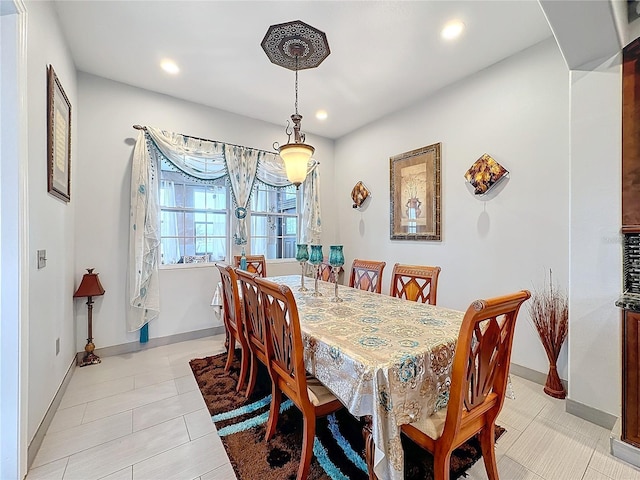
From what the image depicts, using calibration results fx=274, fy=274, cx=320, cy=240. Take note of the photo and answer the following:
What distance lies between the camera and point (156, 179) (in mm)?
3230

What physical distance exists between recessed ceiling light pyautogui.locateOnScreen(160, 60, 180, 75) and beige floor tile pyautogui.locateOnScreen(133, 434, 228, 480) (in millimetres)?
3226

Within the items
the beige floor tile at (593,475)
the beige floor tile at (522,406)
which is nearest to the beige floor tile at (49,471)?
the beige floor tile at (522,406)

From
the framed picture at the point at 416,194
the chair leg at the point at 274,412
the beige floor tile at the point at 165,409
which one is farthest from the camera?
the framed picture at the point at 416,194

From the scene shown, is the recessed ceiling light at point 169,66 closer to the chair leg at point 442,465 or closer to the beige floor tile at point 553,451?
the chair leg at point 442,465

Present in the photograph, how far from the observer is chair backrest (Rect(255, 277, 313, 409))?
131 cm

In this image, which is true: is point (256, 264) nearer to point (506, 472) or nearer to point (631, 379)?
point (506, 472)

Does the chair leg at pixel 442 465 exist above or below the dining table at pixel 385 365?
below

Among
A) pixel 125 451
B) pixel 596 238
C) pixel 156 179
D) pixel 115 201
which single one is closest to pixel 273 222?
pixel 156 179

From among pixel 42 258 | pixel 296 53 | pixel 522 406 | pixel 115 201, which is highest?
pixel 296 53

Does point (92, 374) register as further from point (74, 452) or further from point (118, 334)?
point (74, 452)

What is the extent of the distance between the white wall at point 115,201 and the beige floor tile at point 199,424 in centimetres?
165

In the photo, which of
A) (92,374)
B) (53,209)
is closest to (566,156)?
(53,209)

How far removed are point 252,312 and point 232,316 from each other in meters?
0.70

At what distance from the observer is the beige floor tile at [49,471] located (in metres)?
1.46
